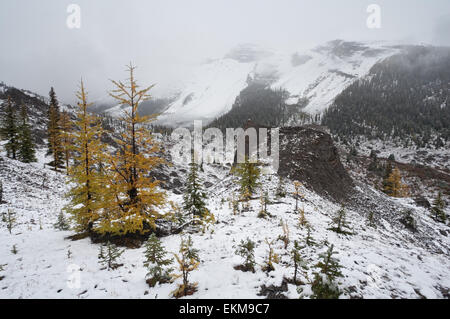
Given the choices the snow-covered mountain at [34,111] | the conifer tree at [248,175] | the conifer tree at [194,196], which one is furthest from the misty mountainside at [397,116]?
the snow-covered mountain at [34,111]

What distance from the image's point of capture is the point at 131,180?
9.82 meters

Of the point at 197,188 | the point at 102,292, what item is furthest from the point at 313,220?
the point at 102,292

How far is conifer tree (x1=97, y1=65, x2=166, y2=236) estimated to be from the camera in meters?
9.35

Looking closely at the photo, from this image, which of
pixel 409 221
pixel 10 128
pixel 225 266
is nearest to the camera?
pixel 225 266

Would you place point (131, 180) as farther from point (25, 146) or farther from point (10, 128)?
point (10, 128)

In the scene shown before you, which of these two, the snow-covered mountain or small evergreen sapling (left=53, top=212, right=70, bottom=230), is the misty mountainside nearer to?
small evergreen sapling (left=53, top=212, right=70, bottom=230)

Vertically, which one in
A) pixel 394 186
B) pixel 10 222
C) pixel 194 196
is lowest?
pixel 394 186

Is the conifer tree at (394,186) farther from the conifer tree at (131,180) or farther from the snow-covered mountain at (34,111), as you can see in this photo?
the snow-covered mountain at (34,111)

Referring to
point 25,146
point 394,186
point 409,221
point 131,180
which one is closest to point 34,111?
point 25,146

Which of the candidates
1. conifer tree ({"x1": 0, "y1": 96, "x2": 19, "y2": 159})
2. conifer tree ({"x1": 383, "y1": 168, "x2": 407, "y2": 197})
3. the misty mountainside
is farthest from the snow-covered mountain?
the misty mountainside

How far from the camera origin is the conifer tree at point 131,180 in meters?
9.35

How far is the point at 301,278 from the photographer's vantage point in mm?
5875
